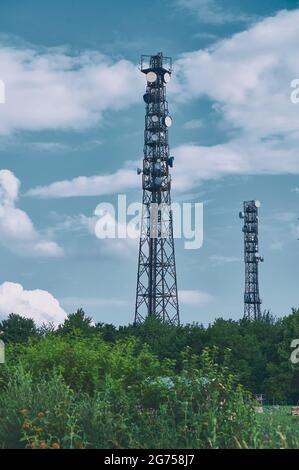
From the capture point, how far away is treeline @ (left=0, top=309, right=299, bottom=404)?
159 feet

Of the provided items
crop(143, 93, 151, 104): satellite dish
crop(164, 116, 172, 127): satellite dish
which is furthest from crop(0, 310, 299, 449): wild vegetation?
crop(143, 93, 151, 104): satellite dish

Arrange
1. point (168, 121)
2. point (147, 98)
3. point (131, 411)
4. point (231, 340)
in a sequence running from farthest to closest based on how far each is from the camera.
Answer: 1. point (147, 98)
2. point (168, 121)
3. point (231, 340)
4. point (131, 411)

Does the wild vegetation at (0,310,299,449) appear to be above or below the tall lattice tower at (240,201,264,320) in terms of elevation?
below

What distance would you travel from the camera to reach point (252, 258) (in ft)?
243

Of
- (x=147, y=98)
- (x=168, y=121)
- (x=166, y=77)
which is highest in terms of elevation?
(x=166, y=77)

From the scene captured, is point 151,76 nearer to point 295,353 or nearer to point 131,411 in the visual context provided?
point 295,353

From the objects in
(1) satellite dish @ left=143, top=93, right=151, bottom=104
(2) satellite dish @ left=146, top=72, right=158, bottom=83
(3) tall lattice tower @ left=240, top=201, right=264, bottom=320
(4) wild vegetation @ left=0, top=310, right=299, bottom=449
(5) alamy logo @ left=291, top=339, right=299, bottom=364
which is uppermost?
(2) satellite dish @ left=146, top=72, right=158, bottom=83

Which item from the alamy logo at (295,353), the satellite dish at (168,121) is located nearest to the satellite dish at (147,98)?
the satellite dish at (168,121)

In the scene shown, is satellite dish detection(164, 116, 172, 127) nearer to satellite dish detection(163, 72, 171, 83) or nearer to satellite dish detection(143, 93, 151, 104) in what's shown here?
satellite dish detection(143, 93, 151, 104)

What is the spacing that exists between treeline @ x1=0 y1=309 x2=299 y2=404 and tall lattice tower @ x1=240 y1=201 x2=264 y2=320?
12.6 meters

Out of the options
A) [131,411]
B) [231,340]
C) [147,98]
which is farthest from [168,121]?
[131,411]

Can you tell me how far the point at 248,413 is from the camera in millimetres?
15789

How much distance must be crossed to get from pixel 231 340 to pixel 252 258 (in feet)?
73.8
